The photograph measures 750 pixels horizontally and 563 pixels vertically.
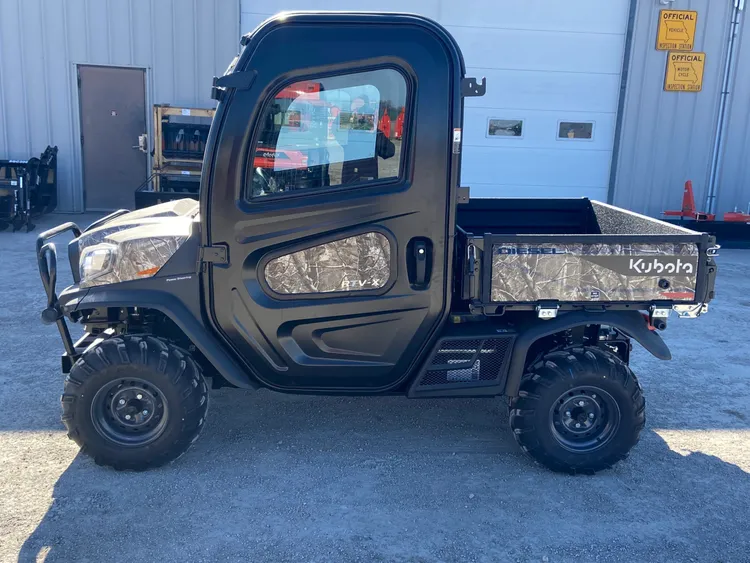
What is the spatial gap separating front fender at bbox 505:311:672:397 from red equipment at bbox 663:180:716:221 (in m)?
8.54

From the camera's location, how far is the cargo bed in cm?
339

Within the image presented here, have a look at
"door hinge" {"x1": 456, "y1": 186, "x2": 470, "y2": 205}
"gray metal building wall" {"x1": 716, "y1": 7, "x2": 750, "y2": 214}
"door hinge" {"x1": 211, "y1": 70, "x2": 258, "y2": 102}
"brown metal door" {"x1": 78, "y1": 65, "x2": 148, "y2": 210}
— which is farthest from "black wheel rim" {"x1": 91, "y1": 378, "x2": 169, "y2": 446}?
"gray metal building wall" {"x1": 716, "y1": 7, "x2": 750, "y2": 214}

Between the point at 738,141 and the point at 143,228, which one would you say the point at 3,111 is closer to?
the point at 143,228

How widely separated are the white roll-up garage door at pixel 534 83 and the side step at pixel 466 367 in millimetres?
8206

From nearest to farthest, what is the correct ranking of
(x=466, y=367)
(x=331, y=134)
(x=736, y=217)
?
(x=331, y=134), (x=466, y=367), (x=736, y=217)

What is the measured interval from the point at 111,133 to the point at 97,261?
932 centimetres

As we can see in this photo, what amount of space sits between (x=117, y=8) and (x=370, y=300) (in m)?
9.94

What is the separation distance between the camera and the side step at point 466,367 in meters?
3.58

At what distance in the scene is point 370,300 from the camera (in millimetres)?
3484

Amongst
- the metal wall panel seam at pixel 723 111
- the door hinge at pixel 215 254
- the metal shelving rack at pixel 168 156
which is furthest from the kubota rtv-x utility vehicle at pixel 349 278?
the metal wall panel seam at pixel 723 111

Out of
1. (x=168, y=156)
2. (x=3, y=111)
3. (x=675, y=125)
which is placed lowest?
(x=168, y=156)

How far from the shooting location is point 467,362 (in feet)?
11.8

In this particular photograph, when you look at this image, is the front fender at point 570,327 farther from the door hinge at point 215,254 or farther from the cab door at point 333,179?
the door hinge at point 215,254

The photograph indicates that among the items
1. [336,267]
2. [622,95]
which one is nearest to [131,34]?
[622,95]
